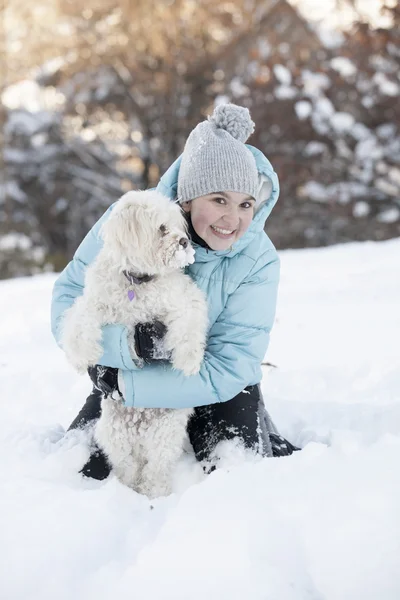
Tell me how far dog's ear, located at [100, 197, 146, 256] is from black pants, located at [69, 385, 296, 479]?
1.01 m

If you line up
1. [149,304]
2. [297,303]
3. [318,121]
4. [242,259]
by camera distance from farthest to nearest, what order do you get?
1. [318,121]
2. [297,303]
3. [242,259]
4. [149,304]

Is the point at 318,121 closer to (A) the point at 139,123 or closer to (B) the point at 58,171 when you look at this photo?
(A) the point at 139,123

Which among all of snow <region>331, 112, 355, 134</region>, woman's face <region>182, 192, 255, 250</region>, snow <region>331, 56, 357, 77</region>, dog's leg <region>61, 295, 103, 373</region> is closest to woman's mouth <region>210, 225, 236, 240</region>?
woman's face <region>182, 192, 255, 250</region>

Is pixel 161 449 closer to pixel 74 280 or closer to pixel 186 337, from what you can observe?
pixel 186 337

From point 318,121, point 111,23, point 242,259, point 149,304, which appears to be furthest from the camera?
point 111,23

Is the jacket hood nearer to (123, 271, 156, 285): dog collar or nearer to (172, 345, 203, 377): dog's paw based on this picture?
(123, 271, 156, 285): dog collar

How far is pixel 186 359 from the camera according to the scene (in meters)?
2.56

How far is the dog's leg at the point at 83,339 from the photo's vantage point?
2564mm

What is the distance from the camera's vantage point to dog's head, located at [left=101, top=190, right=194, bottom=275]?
2.56m

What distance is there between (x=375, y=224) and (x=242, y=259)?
11669 millimetres

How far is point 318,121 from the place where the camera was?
1315 centimetres

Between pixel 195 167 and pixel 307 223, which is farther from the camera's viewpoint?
pixel 307 223

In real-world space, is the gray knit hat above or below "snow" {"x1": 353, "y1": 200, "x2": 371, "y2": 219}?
above

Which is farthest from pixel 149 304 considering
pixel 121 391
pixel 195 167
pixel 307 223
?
pixel 307 223
